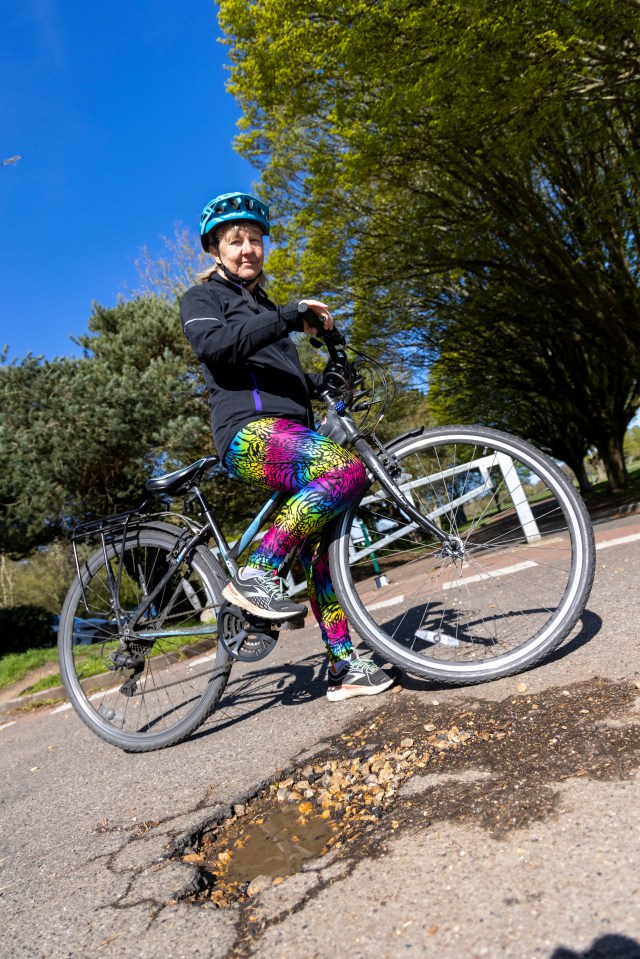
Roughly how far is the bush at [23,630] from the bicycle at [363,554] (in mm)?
11475

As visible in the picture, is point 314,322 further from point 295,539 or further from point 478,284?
point 478,284

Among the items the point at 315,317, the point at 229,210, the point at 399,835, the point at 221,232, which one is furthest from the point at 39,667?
the point at 399,835

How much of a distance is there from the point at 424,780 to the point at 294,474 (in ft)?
4.55

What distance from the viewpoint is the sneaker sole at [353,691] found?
304 centimetres

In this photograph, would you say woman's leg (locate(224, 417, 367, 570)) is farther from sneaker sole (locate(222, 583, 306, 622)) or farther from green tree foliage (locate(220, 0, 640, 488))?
green tree foliage (locate(220, 0, 640, 488))

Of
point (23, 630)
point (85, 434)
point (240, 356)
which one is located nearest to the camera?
point (240, 356)

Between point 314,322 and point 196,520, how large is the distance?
123 cm

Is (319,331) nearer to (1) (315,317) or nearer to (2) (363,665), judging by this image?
(1) (315,317)

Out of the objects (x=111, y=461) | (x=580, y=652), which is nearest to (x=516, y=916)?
(x=580, y=652)

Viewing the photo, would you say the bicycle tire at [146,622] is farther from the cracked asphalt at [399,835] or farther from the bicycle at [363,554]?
the cracked asphalt at [399,835]

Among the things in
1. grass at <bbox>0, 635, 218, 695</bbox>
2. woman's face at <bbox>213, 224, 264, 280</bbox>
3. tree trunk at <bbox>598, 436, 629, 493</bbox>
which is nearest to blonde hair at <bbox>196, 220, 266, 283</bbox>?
woman's face at <bbox>213, 224, 264, 280</bbox>

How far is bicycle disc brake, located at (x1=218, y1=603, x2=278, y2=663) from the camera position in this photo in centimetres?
307

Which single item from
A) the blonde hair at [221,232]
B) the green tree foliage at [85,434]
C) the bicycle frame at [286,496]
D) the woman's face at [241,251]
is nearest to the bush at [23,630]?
the green tree foliage at [85,434]

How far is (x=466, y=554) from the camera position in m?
2.98
